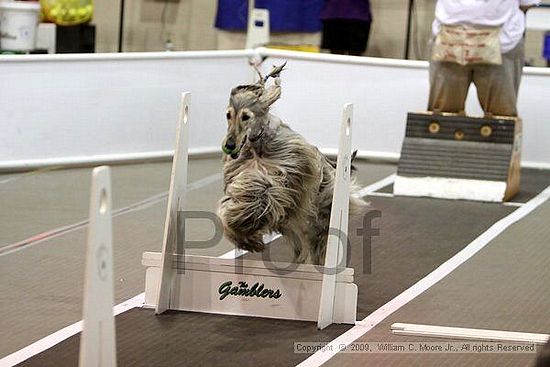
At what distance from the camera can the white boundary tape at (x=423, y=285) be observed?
4820mm

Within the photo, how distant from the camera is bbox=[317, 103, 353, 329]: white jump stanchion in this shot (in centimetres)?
503

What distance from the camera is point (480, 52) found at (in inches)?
317

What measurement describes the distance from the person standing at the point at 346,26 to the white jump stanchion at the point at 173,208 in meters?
6.71

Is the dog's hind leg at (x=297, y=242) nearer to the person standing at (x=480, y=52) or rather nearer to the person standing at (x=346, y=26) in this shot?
the person standing at (x=480, y=52)

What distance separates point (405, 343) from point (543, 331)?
658mm

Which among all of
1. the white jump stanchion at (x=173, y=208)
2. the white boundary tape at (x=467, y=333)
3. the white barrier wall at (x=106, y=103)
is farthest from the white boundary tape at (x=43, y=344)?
the white barrier wall at (x=106, y=103)

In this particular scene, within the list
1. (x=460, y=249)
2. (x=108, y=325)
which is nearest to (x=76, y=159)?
(x=460, y=249)

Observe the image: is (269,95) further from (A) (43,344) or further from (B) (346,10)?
(B) (346,10)

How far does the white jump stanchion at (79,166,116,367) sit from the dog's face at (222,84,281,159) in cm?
153

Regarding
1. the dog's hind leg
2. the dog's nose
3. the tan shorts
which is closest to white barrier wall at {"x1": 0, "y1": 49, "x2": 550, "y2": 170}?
the tan shorts

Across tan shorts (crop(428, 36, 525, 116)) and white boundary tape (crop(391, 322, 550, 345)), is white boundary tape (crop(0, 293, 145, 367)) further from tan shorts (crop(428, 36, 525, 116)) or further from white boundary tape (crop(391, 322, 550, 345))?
tan shorts (crop(428, 36, 525, 116))

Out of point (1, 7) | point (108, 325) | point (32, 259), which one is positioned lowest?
point (32, 259)

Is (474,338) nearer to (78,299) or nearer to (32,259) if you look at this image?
(78,299)

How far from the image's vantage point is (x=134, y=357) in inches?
183
